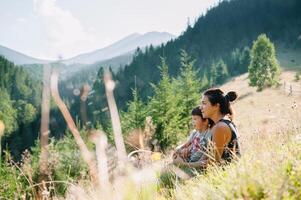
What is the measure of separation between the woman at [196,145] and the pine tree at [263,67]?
46.7 m

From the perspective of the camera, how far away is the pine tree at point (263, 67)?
51562 millimetres

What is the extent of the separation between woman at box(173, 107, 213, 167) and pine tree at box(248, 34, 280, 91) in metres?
46.7

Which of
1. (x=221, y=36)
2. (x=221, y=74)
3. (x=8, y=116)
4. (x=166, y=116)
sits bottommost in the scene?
(x=8, y=116)

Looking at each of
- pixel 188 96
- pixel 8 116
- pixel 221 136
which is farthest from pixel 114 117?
pixel 8 116

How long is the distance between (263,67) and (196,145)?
4825 cm

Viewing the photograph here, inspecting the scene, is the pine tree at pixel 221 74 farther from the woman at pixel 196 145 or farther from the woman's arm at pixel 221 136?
the woman's arm at pixel 221 136

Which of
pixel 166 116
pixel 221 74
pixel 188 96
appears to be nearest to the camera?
pixel 166 116

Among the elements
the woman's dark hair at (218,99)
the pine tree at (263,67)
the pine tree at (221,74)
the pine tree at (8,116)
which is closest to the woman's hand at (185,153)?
the woman's dark hair at (218,99)

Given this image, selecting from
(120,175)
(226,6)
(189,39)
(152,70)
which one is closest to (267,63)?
(120,175)

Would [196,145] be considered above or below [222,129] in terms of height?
below

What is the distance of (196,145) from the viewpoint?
5789 millimetres

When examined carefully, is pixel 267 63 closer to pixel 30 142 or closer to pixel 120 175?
pixel 120 175

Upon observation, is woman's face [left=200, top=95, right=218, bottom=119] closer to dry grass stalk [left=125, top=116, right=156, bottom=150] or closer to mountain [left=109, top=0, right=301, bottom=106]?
dry grass stalk [left=125, top=116, right=156, bottom=150]

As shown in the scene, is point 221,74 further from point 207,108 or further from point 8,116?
point 207,108
